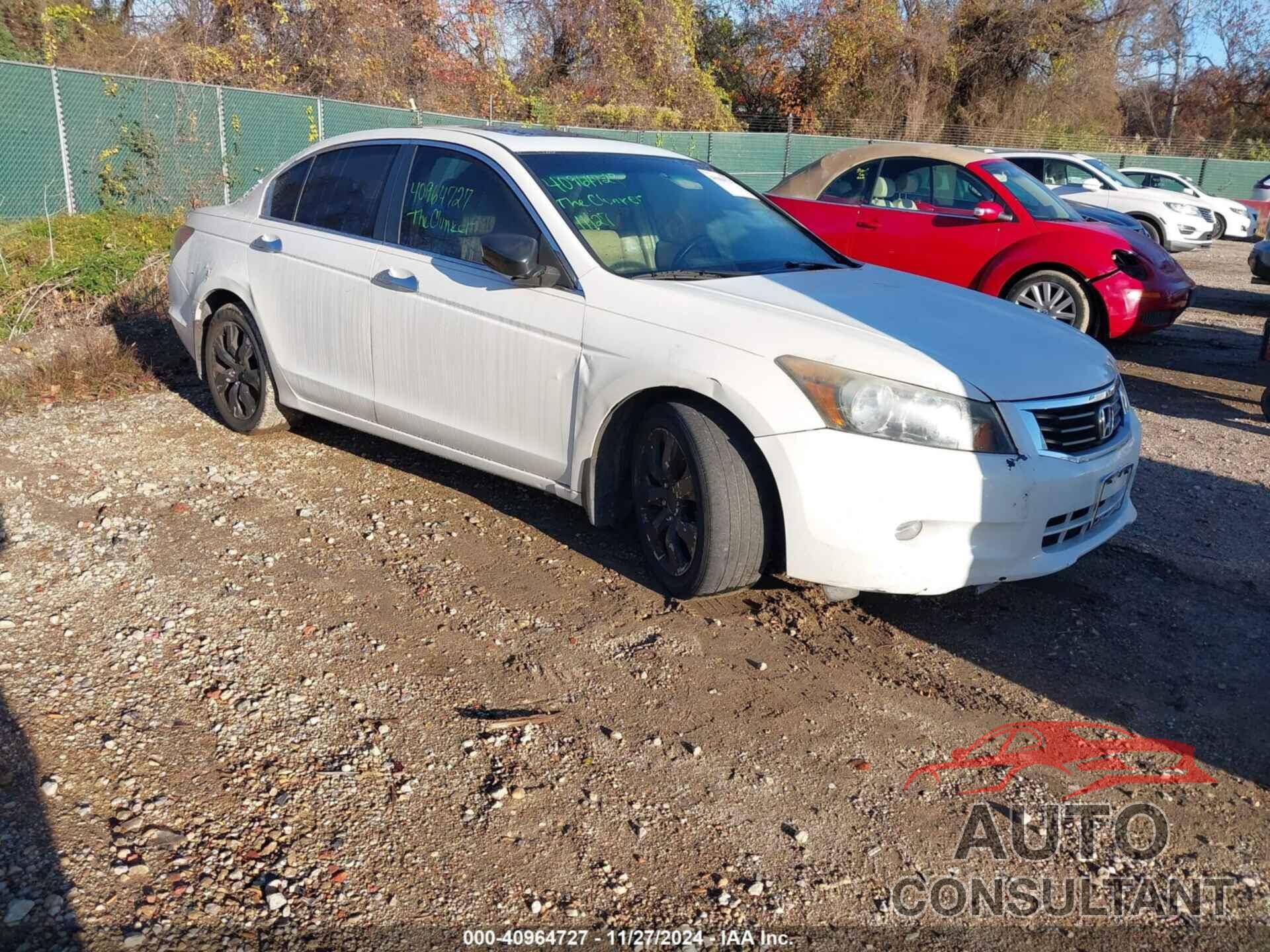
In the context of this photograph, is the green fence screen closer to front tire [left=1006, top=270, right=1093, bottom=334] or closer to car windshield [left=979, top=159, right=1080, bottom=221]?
car windshield [left=979, top=159, right=1080, bottom=221]

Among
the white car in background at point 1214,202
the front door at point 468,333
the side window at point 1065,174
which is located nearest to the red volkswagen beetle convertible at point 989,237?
the front door at point 468,333

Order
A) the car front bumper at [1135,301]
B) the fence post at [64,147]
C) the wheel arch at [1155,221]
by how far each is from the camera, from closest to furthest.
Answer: the car front bumper at [1135,301]
the fence post at [64,147]
the wheel arch at [1155,221]

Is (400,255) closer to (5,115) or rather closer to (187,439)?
(187,439)

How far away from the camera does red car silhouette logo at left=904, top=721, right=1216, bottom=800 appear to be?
3164 millimetres

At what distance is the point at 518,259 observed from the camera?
4.22 metres

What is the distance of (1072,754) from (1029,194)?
7.04m

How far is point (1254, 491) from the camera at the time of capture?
5.67 metres

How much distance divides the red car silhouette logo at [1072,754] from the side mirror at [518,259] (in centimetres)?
233

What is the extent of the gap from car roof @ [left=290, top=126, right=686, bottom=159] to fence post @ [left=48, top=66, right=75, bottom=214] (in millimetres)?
9417

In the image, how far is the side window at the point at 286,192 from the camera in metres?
5.62

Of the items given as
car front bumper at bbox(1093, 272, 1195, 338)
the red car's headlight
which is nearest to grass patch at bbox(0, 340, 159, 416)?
car front bumper at bbox(1093, 272, 1195, 338)

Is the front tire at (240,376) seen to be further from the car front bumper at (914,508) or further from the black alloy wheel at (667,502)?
the car front bumper at (914,508)

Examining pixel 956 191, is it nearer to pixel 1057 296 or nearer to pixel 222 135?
pixel 1057 296

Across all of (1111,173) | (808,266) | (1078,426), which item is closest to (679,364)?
(808,266)
